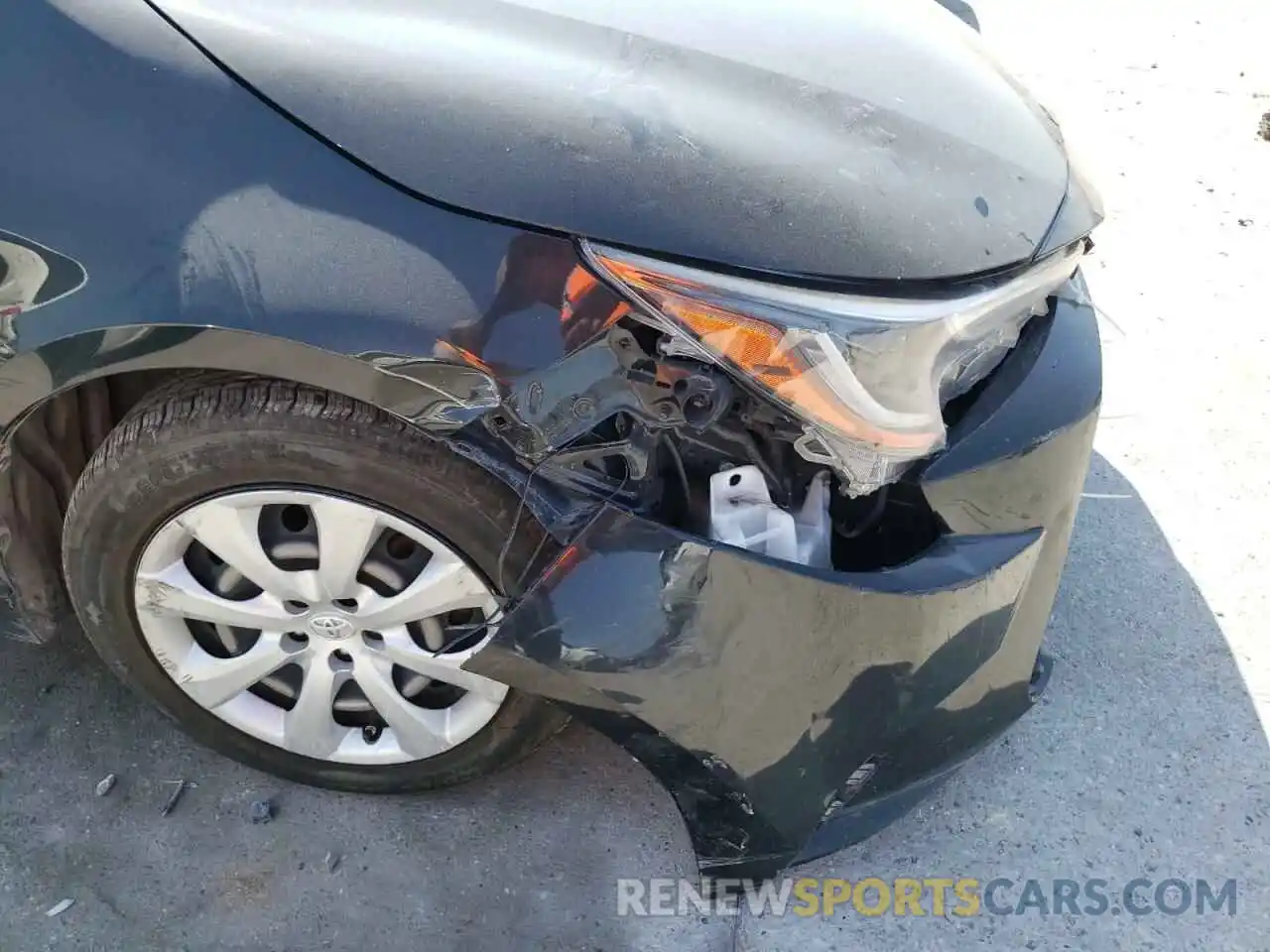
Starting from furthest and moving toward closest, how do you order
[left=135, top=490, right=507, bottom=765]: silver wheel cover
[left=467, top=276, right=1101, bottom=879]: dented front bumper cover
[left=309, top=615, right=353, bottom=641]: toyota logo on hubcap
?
[left=309, top=615, right=353, bottom=641]: toyota logo on hubcap
[left=135, top=490, right=507, bottom=765]: silver wheel cover
[left=467, top=276, right=1101, bottom=879]: dented front bumper cover

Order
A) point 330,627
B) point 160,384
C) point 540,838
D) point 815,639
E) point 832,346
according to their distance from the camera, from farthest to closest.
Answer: point 540,838, point 330,627, point 160,384, point 815,639, point 832,346

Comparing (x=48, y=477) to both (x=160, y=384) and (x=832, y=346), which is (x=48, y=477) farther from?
(x=832, y=346)

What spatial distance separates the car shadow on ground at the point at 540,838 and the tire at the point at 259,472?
1.45 feet

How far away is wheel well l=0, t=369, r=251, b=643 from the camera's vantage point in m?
1.94

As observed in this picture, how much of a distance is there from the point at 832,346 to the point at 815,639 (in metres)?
0.46

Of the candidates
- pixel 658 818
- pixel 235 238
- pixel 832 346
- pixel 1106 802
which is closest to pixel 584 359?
pixel 832 346

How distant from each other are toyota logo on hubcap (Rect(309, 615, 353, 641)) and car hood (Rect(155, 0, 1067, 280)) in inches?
31.3

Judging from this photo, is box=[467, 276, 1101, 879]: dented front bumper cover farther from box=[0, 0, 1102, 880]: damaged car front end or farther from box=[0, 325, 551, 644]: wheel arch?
box=[0, 325, 551, 644]: wheel arch

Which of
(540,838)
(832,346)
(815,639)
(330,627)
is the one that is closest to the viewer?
(832,346)

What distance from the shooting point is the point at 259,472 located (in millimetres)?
1815

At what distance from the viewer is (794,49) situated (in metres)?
1.93

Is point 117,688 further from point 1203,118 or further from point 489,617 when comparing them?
point 1203,118

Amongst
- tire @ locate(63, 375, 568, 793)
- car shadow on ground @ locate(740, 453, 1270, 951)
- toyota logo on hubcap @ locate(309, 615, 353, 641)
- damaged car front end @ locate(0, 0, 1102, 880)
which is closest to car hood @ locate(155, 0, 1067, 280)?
damaged car front end @ locate(0, 0, 1102, 880)

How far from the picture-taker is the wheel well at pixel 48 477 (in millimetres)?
1941
